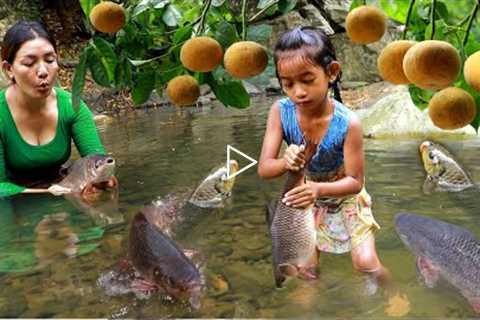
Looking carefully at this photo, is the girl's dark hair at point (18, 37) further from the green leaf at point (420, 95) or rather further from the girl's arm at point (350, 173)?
the green leaf at point (420, 95)

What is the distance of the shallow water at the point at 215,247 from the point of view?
2.67 meters

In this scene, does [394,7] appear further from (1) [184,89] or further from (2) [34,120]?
(2) [34,120]

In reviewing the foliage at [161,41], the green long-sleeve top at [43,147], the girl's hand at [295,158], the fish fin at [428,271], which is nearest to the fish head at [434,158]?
the fish fin at [428,271]

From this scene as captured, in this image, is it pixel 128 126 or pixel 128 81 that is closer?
pixel 128 81

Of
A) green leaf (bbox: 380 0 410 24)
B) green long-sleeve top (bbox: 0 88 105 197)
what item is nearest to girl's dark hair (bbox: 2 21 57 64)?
green long-sleeve top (bbox: 0 88 105 197)

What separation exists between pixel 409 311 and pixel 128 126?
25.2 ft

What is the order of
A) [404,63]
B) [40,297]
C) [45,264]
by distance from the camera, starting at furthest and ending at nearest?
[45,264] → [40,297] → [404,63]

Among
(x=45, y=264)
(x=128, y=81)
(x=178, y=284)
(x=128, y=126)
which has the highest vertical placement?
(x=128, y=81)

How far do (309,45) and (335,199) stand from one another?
828mm

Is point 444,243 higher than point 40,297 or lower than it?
higher

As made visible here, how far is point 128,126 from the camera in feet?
32.2

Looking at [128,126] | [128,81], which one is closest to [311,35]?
[128,81]

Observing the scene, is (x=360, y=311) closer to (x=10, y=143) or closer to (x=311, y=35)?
(x=311, y=35)

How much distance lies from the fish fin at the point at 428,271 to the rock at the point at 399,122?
4365 mm
